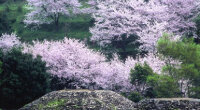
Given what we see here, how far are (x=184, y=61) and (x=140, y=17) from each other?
61.6 feet

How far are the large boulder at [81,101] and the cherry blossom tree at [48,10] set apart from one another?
34.3 m

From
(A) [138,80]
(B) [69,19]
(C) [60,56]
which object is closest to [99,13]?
(B) [69,19]

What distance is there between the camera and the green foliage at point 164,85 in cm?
3916

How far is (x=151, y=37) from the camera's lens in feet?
172

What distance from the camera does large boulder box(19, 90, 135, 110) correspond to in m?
28.5

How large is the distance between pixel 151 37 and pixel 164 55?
11.3 m

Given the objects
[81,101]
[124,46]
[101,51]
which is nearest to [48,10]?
[124,46]

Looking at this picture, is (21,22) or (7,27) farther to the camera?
(21,22)

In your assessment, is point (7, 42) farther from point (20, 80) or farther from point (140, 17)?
point (140, 17)

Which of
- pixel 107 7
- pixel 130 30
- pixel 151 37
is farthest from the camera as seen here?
pixel 107 7

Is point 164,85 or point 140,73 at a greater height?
point 140,73

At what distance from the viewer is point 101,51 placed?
52.6 m

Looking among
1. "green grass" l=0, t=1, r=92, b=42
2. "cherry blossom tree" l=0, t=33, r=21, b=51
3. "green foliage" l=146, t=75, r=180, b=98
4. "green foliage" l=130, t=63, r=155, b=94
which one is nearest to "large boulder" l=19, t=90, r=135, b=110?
"green foliage" l=146, t=75, r=180, b=98

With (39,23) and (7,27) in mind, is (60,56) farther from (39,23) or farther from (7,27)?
(39,23)
